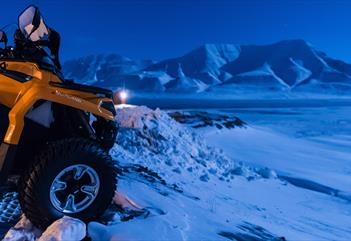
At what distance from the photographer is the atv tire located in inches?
108

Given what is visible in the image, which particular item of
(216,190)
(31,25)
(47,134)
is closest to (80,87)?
(47,134)

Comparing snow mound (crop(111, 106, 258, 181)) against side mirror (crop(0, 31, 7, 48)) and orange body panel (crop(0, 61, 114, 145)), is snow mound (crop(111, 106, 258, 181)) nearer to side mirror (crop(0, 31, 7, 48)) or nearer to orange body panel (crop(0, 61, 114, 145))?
side mirror (crop(0, 31, 7, 48))

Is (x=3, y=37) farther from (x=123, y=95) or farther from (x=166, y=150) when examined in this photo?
(x=166, y=150)

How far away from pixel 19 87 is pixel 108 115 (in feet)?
2.66

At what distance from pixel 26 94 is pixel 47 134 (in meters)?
0.43

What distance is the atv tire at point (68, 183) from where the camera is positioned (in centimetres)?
275

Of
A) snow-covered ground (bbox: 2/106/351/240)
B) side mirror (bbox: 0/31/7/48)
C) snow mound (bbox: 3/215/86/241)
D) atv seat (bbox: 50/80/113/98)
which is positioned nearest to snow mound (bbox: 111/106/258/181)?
snow-covered ground (bbox: 2/106/351/240)

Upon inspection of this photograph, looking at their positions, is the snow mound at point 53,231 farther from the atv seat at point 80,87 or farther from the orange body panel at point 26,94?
the atv seat at point 80,87

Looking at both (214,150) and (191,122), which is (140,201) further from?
(191,122)

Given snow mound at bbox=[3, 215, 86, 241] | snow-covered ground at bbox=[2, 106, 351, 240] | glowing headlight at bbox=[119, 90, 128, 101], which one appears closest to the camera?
snow mound at bbox=[3, 215, 86, 241]

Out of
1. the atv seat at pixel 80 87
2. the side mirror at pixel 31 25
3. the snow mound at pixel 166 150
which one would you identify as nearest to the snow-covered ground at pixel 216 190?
the snow mound at pixel 166 150

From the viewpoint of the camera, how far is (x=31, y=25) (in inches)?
129

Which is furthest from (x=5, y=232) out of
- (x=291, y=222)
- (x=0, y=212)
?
(x=291, y=222)

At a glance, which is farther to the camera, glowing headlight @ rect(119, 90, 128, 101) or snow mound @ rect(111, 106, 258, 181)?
snow mound @ rect(111, 106, 258, 181)
